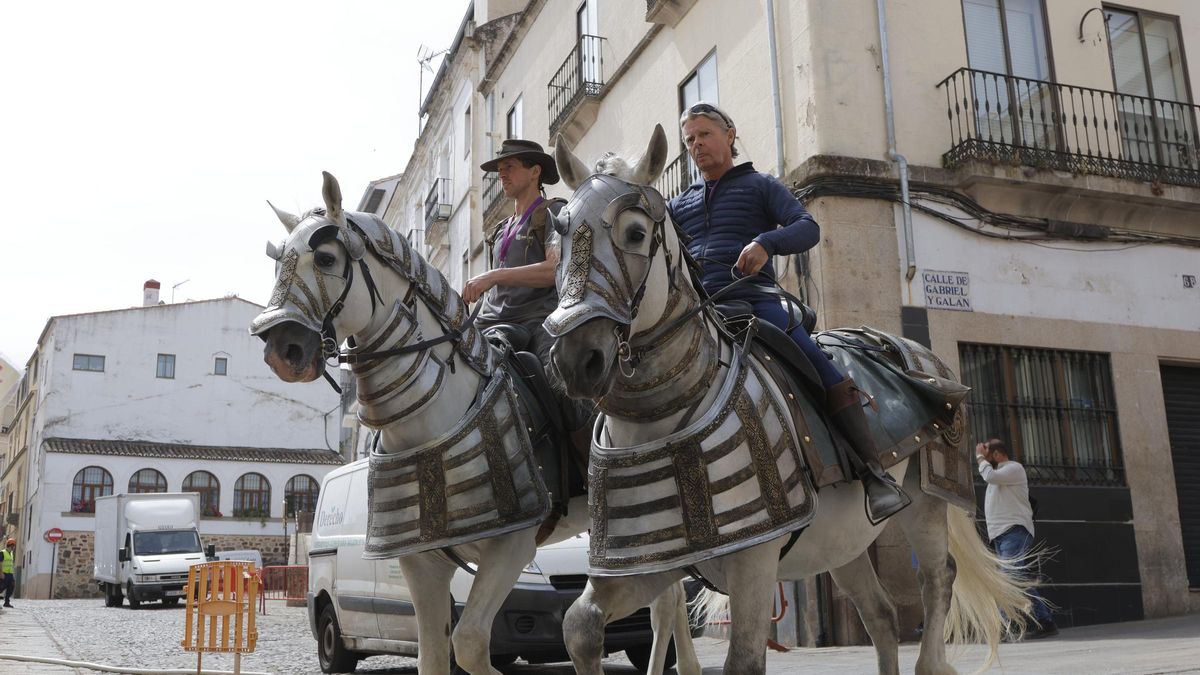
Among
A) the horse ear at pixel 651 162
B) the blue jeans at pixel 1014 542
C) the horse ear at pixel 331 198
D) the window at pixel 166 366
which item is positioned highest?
the window at pixel 166 366

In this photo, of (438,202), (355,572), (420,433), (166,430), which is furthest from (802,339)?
(166,430)

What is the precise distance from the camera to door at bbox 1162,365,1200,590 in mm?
12945

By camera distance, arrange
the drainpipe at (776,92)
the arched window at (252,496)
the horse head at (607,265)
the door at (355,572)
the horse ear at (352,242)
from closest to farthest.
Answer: the horse head at (607,265) < the horse ear at (352,242) < the door at (355,572) < the drainpipe at (776,92) < the arched window at (252,496)

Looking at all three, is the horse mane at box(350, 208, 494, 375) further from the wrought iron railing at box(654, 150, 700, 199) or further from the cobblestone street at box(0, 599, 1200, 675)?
the wrought iron railing at box(654, 150, 700, 199)

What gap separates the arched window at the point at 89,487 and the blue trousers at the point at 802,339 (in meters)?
50.4

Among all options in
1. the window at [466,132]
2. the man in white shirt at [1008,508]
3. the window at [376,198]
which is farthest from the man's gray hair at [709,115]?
the window at [376,198]

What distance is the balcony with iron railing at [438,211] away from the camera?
2794cm

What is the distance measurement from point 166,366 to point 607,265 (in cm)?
5489

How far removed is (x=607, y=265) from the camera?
3.43 meters

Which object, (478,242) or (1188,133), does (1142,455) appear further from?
(478,242)

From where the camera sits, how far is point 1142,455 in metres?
12.6

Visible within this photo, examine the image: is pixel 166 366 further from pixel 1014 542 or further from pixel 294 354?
pixel 294 354

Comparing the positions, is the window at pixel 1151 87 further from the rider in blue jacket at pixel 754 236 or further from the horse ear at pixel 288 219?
the horse ear at pixel 288 219

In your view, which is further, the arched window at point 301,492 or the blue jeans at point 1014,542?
the arched window at point 301,492
